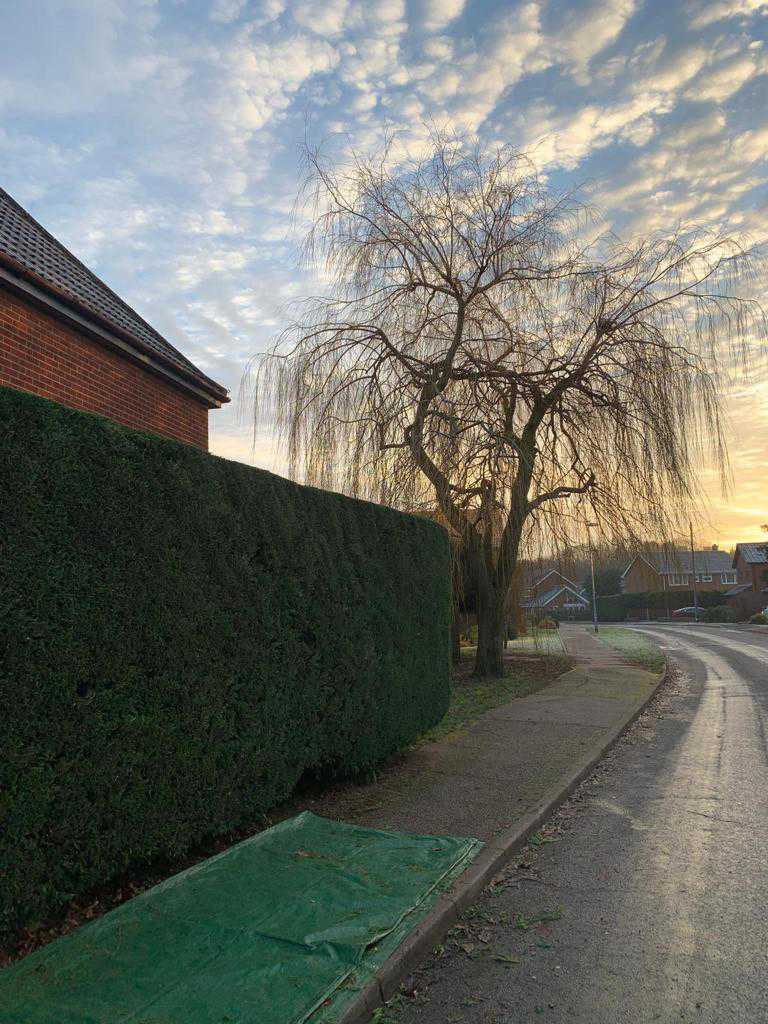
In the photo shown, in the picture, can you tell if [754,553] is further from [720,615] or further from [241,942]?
[241,942]

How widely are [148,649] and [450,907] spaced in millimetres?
2142

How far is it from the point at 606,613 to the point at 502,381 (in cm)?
6259

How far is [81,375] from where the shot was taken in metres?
8.81

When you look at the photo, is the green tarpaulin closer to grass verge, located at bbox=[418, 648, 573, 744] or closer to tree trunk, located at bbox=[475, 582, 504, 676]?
grass verge, located at bbox=[418, 648, 573, 744]

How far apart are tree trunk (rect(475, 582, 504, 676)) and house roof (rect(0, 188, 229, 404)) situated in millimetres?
6865

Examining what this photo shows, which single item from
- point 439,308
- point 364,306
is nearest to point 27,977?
point 364,306

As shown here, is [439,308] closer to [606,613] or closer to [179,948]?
[179,948]

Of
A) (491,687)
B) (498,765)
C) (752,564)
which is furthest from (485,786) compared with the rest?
(752,564)

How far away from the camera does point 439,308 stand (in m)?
11.4

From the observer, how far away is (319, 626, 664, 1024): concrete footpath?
3.48 m

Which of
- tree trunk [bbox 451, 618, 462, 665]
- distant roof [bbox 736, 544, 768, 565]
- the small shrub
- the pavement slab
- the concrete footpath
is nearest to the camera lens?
the concrete footpath

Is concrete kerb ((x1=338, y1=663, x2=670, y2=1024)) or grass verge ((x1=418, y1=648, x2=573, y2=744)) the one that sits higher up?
grass verge ((x1=418, y1=648, x2=573, y2=744))

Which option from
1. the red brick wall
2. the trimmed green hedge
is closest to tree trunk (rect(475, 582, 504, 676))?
the red brick wall

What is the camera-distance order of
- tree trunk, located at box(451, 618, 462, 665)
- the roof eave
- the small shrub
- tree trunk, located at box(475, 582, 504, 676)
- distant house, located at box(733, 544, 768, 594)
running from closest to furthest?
the roof eave
tree trunk, located at box(475, 582, 504, 676)
tree trunk, located at box(451, 618, 462, 665)
the small shrub
distant house, located at box(733, 544, 768, 594)
